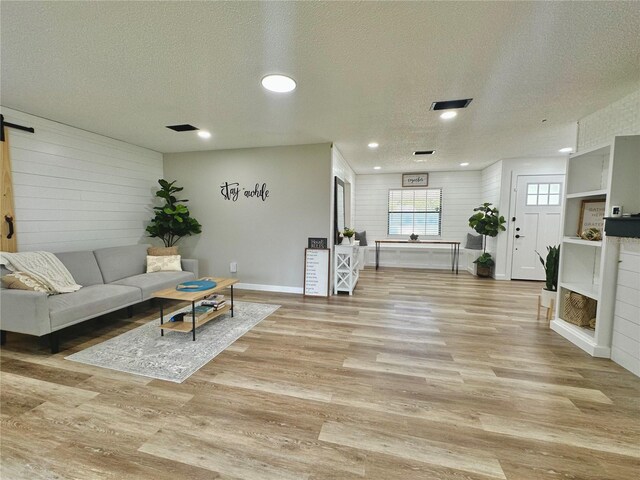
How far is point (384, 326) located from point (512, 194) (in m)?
4.35

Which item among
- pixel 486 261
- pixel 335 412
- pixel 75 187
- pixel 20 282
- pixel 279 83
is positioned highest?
pixel 279 83

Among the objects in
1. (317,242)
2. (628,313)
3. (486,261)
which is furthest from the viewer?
(486,261)

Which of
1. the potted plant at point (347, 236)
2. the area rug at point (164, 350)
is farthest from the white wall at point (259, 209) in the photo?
the area rug at point (164, 350)

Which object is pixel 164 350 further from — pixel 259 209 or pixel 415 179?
pixel 415 179

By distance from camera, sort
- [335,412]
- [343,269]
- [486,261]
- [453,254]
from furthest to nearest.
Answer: [453,254]
[486,261]
[343,269]
[335,412]

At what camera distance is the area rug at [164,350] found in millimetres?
2246

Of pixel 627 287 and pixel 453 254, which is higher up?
pixel 627 287

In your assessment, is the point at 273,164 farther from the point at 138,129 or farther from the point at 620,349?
the point at 620,349

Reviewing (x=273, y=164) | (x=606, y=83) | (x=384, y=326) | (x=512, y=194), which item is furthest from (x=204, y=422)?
(x=512, y=194)

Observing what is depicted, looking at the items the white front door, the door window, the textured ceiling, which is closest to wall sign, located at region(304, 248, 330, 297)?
the textured ceiling

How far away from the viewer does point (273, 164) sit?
14.9ft

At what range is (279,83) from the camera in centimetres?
238

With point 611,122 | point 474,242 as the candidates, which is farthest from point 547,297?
point 474,242

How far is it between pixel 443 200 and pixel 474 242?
128cm
